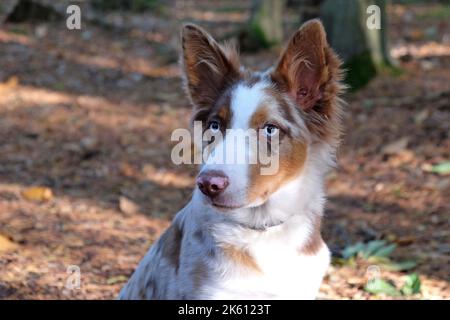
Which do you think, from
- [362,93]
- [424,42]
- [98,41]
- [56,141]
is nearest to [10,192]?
[56,141]

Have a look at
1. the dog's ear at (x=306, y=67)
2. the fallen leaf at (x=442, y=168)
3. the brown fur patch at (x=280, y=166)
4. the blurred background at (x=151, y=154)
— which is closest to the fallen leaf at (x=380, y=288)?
the blurred background at (x=151, y=154)

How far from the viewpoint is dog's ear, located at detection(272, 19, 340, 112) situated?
4363mm

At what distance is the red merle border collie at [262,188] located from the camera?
4.25 meters

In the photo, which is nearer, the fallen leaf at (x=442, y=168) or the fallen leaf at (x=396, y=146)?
the fallen leaf at (x=442, y=168)

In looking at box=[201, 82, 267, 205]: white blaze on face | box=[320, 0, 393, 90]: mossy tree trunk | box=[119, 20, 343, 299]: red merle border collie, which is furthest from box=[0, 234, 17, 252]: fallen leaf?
box=[320, 0, 393, 90]: mossy tree trunk

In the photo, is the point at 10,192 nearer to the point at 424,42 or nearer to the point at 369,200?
the point at 369,200

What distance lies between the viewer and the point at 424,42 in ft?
50.2

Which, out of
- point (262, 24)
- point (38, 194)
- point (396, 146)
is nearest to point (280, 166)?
point (38, 194)

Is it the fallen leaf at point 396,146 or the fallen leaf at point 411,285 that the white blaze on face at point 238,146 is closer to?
the fallen leaf at point 411,285

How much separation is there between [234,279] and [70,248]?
9.78 feet

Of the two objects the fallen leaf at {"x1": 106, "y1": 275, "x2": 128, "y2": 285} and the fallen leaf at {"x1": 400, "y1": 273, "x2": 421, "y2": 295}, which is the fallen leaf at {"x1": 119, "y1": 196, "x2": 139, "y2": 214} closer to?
the fallen leaf at {"x1": 106, "y1": 275, "x2": 128, "y2": 285}

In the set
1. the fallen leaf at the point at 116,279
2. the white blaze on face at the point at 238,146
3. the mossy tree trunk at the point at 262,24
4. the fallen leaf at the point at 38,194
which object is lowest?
the fallen leaf at the point at 116,279

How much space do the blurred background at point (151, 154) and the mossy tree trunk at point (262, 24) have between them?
1.0 inches

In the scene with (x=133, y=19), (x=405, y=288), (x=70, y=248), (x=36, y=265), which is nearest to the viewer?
(x=405, y=288)
